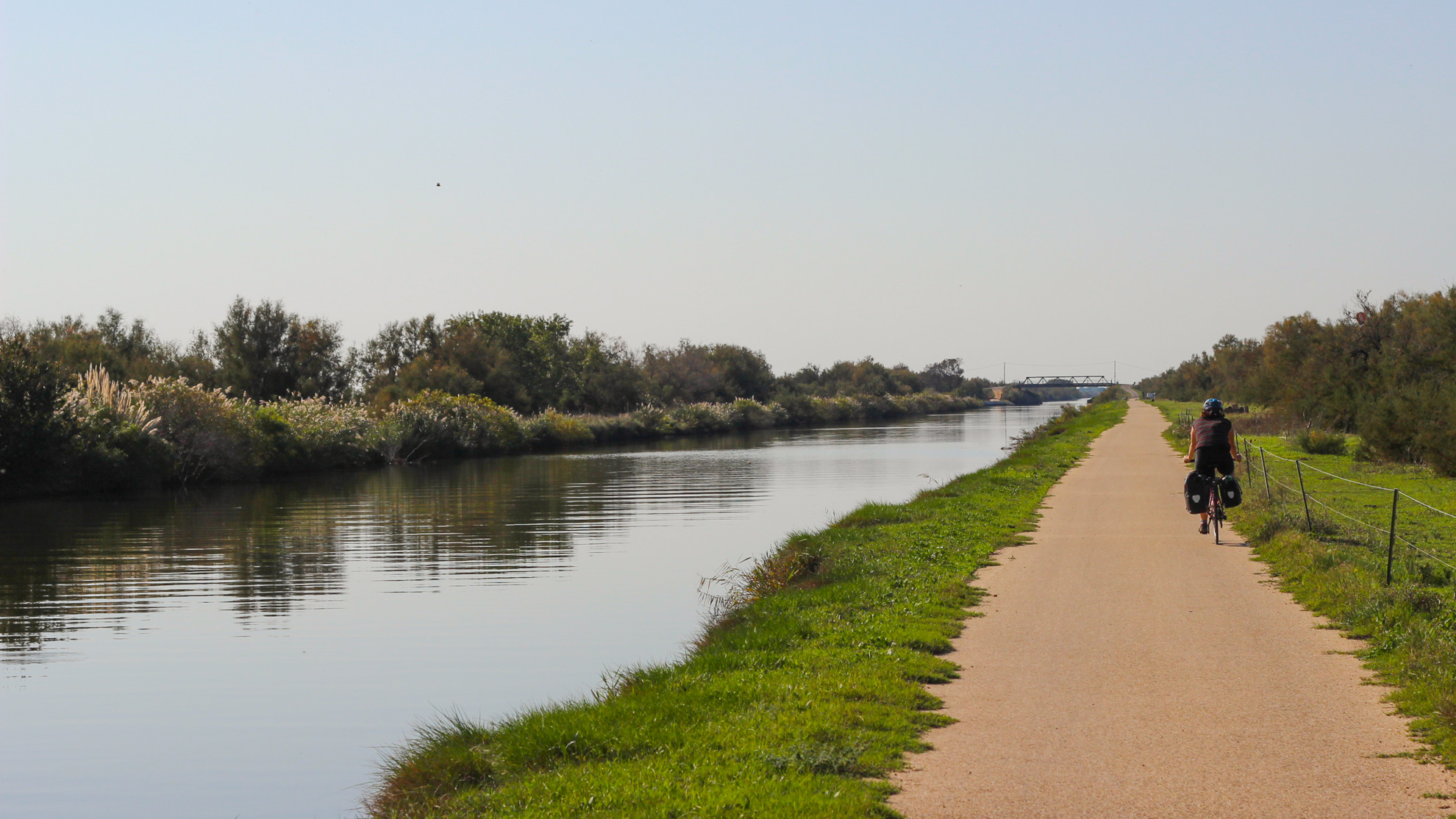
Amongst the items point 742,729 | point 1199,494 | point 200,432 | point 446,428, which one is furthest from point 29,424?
point 742,729

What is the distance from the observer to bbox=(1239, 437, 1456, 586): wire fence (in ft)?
40.4

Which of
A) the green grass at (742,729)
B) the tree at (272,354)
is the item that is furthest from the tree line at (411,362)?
the green grass at (742,729)

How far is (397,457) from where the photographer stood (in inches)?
1992

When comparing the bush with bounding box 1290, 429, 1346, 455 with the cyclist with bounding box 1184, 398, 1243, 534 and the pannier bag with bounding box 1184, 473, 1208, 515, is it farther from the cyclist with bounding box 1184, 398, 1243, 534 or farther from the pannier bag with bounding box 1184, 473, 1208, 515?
the pannier bag with bounding box 1184, 473, 1208, 515

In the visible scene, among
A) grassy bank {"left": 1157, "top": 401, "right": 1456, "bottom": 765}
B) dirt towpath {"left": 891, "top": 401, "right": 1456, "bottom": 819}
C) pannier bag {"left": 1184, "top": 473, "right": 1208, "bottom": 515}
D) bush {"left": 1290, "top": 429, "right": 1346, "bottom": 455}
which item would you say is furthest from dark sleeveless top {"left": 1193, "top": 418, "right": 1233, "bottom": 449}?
bush {"left": 1290, "top": 429, "right": 1346, "bottom": 455}

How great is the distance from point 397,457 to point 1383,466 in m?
36.8

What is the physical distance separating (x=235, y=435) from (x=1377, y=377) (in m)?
37.5

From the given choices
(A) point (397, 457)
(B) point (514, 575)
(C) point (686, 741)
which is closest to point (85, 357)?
(A) point (397, 457)

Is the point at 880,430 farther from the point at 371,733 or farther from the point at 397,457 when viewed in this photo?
the point at 371,733

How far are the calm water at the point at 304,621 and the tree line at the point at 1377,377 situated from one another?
1200cm

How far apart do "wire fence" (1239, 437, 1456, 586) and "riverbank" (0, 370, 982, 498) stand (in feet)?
96.9

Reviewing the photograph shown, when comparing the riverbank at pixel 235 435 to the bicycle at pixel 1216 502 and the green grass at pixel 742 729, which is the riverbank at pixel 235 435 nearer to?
the green grass at pixel 742 729

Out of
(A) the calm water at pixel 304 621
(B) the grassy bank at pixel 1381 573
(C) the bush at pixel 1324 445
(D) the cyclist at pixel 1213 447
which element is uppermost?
(D) the cyclist at pixel 1213 447

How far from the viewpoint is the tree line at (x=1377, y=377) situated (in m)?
27.4
